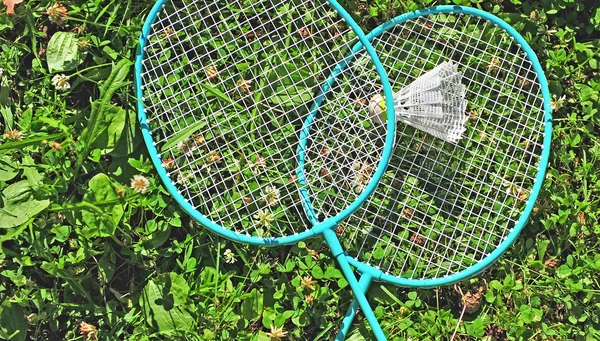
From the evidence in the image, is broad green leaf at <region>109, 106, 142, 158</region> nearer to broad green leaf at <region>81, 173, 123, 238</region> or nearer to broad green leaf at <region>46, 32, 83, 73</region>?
broad green leaf at <region>81, 173, 123, 238</region>

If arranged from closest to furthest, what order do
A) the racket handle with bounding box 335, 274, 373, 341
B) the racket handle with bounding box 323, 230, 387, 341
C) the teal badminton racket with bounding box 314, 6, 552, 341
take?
the racket handle with bounding box 323, 230, 387, 341 < the racket handle with bounding box 335, 274, 373, 341 < the teal badminton racket with bounding box 314, 6, 552, 341

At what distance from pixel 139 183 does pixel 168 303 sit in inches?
16.3

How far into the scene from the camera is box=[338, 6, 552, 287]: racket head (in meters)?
2.03

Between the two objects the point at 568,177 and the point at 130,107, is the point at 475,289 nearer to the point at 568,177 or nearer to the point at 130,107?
the point at 568,177

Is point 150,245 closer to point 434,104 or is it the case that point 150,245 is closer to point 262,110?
point 262,110

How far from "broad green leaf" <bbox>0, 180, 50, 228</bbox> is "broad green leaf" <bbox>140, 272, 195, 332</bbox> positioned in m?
0.43

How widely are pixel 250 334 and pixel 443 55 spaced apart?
112 centimetres

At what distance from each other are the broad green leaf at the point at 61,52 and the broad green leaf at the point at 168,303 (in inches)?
29.4

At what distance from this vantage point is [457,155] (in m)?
2.06

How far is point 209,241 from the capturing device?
2.05 m

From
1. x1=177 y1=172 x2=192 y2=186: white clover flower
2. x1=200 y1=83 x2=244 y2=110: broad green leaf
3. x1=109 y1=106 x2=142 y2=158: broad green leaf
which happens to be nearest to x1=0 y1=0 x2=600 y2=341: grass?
x1=109 y1=106 x2=142 y2=158: broad green leaf

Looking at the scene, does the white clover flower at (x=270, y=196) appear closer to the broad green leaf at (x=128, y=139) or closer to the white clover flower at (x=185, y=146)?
the white clover flower at (x=185, y=146)

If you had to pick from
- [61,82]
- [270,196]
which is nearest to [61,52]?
[61,82]

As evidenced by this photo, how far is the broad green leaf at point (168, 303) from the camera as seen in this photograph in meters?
2.00
